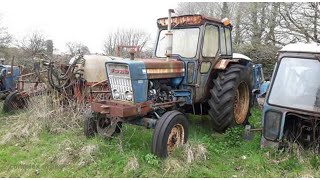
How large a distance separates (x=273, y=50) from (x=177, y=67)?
287 inches

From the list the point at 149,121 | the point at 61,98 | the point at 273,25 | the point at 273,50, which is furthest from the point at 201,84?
the point at 273,25

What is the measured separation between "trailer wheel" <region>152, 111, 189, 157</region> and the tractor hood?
2.45ft

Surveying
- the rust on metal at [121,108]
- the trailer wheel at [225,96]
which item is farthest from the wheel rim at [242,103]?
the rust on metal at [121,108]

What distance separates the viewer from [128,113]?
187 inches

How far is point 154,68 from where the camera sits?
536 cm

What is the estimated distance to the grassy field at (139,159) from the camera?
4.44 meters

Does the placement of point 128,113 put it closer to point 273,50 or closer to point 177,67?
point 177,67

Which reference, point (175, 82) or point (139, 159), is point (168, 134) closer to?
point (139, 159)

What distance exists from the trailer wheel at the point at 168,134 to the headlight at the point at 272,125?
1.19 m

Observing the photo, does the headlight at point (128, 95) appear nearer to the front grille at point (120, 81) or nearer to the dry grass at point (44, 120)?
the front grille at point (120, 81)

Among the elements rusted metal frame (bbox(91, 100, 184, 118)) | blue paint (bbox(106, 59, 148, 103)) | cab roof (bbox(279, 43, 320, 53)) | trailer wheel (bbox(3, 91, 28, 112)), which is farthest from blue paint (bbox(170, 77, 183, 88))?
trailer wheel (bbox(3, 91, 28, 112))

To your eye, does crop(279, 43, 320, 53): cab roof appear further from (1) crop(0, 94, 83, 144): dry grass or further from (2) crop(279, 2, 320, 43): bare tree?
(2) crop(279, 2, 320, 43): bare tree

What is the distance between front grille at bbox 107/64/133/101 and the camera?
5059 millimetres

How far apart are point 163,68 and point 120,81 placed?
0.80 metres
